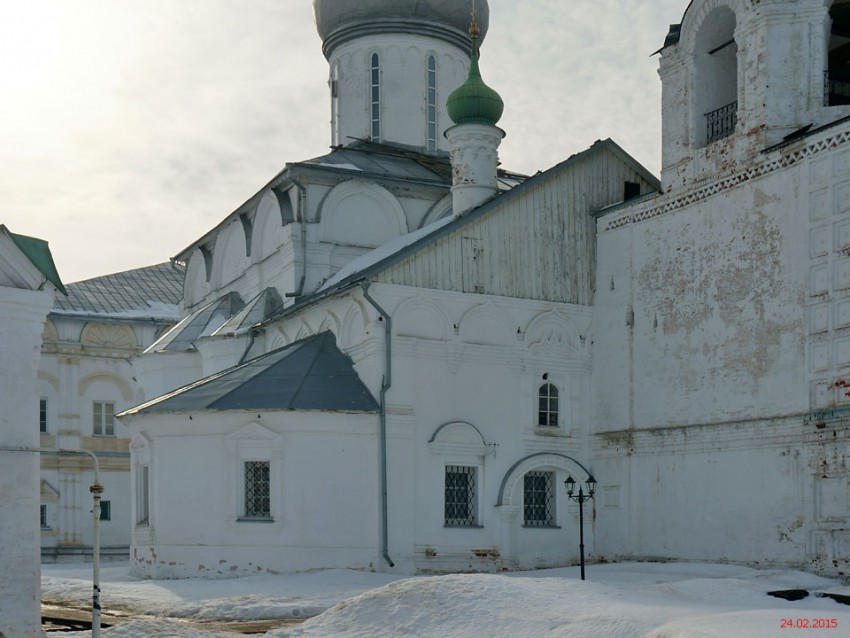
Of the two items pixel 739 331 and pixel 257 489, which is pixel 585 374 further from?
pixel 257 489

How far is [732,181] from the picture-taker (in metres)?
15.6

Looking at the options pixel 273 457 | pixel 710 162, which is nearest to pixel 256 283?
pixel 273 457

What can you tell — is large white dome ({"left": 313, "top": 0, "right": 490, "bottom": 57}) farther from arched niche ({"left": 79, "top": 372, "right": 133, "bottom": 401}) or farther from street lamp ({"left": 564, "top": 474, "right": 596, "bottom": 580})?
street lamp ({"left": 564, "top": 474, "right": 596, "bottom": 580})

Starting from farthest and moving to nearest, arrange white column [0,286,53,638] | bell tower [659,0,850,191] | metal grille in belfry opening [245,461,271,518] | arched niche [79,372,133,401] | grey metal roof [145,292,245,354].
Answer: arched niche [79,372,133,401], grey metal roof [145,292,245,354], metal grille in belfry opening [245,461,271,518], bell tower [659,0,850,191], white column [0,286,53,638]

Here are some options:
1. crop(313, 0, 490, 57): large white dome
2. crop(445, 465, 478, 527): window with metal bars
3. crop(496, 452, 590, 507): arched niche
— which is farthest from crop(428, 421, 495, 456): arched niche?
crop(313, 0, 490, 57): large white dome

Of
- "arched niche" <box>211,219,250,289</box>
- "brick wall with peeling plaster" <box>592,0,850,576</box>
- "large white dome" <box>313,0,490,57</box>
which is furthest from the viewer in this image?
"arched niche" <box>211,219,250,289</box>

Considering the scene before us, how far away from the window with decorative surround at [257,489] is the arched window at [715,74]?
7379mm

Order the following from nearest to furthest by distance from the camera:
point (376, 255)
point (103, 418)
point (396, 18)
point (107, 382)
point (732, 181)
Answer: point (732, 181) → point (376, 255) → point (396, 18) → point (103, 418) → point (107, 382)

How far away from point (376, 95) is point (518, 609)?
1498 centimetres

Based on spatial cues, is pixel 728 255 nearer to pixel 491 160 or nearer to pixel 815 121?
pixel 815 121

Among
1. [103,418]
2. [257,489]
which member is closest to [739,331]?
[257,489]

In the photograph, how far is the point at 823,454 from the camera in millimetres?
13930

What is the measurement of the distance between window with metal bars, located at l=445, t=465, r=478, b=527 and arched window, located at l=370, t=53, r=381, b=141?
8.69 metres

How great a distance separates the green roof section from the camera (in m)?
8.81
